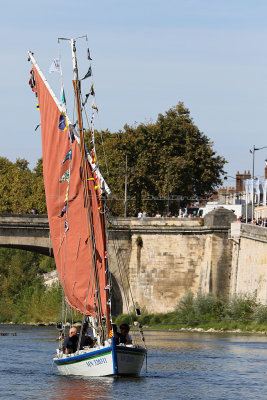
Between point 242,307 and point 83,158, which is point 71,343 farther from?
point 242,307

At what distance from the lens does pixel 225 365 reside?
1951 inches

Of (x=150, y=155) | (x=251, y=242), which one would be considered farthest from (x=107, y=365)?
(x=150, y=155)

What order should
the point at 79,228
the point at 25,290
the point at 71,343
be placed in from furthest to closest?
the point at 25,290 → the point at 79,228 → the point at 71,343

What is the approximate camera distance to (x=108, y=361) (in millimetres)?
40969

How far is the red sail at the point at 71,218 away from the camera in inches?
1716

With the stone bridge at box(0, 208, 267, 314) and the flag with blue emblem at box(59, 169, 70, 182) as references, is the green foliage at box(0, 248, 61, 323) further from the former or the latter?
the flag with blue emblem at box(59, 169, 70, 182)

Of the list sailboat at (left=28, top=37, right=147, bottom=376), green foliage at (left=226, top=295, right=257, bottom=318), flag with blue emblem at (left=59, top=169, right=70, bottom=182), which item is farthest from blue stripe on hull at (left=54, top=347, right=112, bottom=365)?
green foliage at (left=226, top=295, right=257, bottom=318)

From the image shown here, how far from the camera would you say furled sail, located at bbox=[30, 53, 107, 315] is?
143 feet

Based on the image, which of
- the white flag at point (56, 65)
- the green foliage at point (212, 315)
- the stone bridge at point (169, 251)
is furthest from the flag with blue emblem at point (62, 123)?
the stone bridge at point (169, 251)

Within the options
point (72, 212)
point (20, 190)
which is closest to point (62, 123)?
point (72, 212)

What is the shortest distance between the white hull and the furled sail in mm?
2030

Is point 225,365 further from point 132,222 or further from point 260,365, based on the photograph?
point 132,222

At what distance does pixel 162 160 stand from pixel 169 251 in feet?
47.8

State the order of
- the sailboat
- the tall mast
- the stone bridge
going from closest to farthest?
1. the sailboat
2. the tall mast
3. the stone bridge
